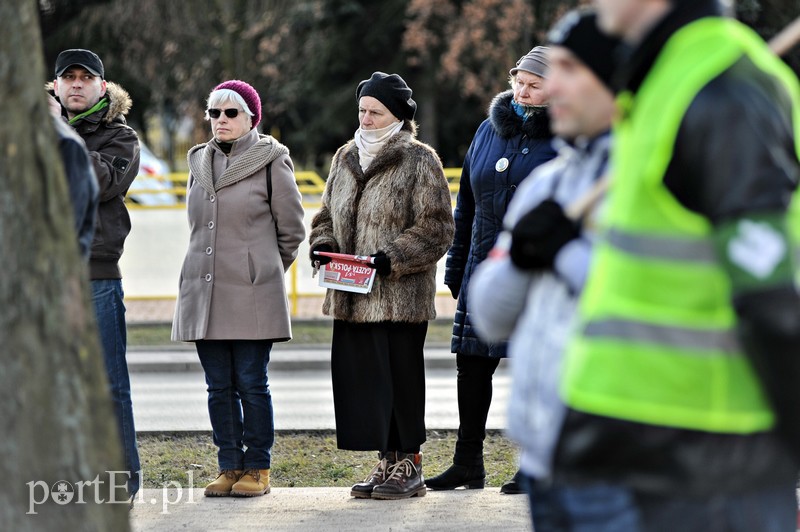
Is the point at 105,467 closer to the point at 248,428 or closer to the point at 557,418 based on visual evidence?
the point at 557,418

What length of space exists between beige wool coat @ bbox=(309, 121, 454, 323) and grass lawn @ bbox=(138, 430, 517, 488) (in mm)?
1001

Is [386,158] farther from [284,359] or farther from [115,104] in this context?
[284,359]

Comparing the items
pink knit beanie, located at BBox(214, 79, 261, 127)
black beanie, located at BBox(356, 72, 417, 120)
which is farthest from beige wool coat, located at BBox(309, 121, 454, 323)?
pink knit beanie, located at BBox(214, 79, 261, 127)

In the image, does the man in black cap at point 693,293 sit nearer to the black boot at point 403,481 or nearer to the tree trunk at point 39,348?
the tree trunk at point 39,348

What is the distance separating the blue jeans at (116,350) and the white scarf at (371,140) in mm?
1309

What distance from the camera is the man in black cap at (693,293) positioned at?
2266 mm

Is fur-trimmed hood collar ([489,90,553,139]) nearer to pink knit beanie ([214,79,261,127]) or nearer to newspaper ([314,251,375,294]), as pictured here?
newspaper ([314,251,375,294])

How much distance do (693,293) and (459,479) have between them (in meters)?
4.00

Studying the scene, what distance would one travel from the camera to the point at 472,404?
6258 mm

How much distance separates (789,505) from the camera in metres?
2.52

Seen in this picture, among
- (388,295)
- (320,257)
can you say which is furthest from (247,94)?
(388,295)

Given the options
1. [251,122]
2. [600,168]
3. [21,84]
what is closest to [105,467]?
[21,84]

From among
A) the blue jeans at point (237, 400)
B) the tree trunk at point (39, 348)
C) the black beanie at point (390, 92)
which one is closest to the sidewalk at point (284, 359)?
the blue jeans at point (237, 400)

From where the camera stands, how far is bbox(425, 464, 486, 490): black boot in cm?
621
